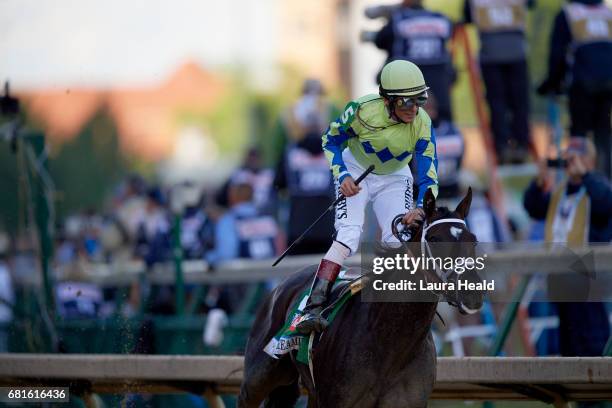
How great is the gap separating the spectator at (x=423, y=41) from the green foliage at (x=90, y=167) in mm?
4417

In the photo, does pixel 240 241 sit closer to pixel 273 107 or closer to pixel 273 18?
pixel 273 107

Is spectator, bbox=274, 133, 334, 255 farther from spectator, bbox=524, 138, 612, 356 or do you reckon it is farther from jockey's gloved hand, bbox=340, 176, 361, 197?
jockey's gloved hand, bbox=340, 176, 361, 197

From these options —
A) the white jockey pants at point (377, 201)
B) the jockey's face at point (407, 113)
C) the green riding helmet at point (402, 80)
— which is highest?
the green riding helmet at point (402, 80)

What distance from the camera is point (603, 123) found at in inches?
419

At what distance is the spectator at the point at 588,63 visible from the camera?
10.5 m

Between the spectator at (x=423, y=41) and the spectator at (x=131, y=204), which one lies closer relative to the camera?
the spectator at (x=423, y=41)

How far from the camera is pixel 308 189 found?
11781 millimetres

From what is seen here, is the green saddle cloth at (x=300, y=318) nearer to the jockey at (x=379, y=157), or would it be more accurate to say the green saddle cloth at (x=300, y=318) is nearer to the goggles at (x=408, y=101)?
the jockey at (x=379, y=157)

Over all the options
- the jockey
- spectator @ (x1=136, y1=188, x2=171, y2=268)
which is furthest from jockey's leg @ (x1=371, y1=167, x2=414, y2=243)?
spectator @ (x1=136, y1=188, x2=171, y2=268)

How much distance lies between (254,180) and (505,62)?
13.4 ft

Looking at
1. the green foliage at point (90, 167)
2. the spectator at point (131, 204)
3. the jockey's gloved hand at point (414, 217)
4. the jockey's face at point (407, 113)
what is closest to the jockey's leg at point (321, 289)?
the jockey's gloved hand at point (414, 217)

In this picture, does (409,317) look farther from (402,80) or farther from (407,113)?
(402,80)
